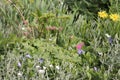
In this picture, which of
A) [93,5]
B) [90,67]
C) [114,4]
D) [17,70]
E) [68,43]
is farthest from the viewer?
[93,5]

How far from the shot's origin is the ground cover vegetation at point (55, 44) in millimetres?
3029

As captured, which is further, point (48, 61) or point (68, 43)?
point (68, 43)

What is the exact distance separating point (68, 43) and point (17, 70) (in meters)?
0.71

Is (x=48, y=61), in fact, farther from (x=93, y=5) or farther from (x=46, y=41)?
(x=93, y=5)

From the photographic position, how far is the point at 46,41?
3.41 meters

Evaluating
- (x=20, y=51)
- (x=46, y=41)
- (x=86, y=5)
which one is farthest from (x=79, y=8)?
(x=20, y=51)

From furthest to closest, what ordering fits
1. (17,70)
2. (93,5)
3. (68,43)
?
(93,5) < (68,43) < (17,70)

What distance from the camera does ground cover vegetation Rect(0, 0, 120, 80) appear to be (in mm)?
3029

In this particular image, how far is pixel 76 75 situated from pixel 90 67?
267 mm

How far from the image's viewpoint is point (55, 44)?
3443 mm

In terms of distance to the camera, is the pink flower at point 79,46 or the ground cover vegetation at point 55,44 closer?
the ground cover vegetation at point 55,44

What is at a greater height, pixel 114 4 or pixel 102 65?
pixel 114 4

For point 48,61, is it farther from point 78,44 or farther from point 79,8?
point 79,8

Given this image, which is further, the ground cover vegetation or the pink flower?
the pink flower
